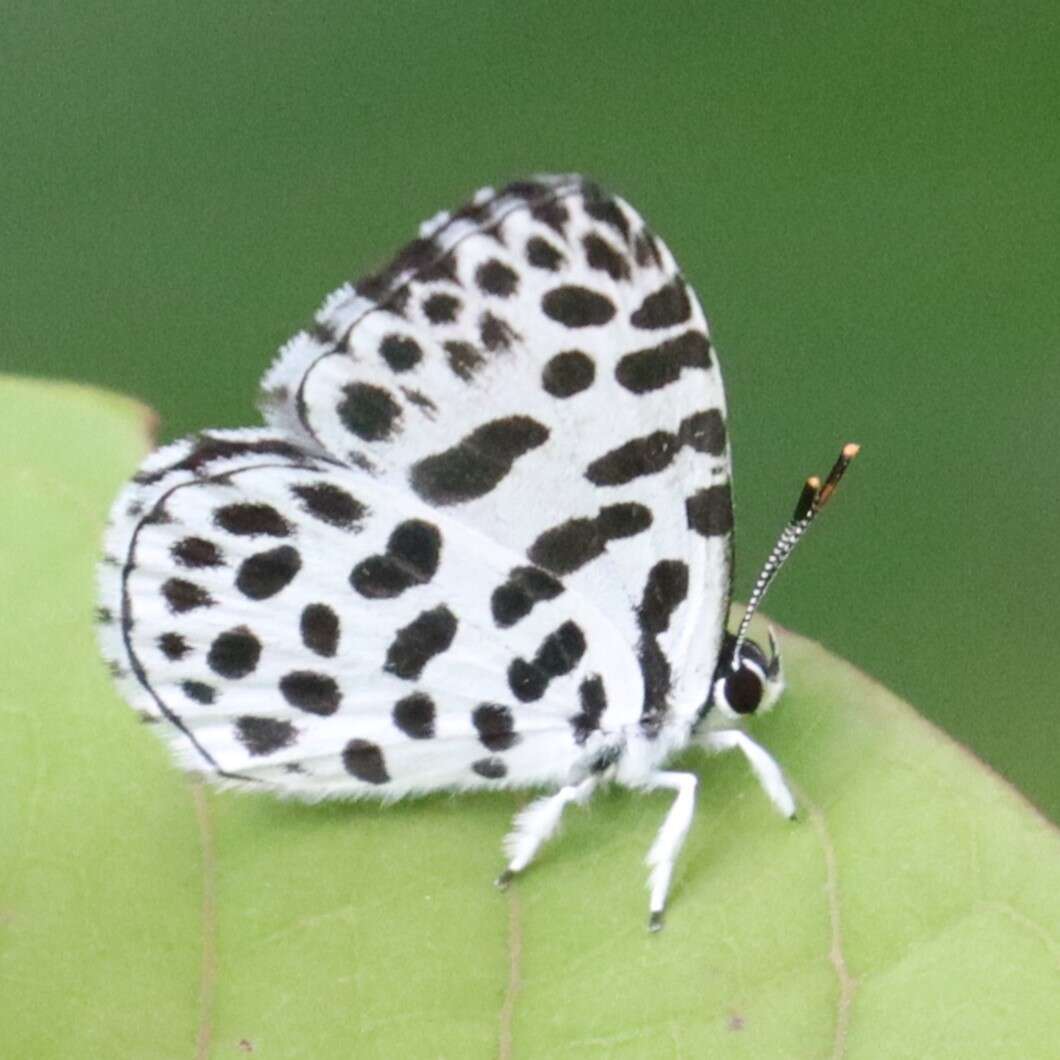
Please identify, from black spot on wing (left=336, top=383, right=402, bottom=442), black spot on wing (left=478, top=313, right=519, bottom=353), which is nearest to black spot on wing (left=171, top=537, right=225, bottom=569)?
black spot on wing (left=336, top=383, right=402, bottom=442)

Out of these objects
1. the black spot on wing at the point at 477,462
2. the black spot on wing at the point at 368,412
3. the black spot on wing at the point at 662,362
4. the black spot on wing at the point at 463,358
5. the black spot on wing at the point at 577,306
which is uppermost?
the black spot on wing at the point at 577,306

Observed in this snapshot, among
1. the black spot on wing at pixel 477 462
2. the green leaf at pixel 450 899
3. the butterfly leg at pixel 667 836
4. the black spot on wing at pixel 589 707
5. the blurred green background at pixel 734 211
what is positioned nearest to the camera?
the green leaf at pixel 450 899

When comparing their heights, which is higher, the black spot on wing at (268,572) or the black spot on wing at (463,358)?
the black spot on wing at (463,358)

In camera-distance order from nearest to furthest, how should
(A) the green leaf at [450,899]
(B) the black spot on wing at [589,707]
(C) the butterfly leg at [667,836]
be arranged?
(A) the green leaf at [450,899], (C) the butterfly leg at [667,836], (B) the black spot on wing at [589,707]

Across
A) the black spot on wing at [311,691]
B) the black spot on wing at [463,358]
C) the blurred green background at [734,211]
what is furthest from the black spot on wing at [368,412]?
the blurred green background at [734,211]

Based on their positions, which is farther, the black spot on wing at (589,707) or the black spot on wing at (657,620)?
the black spot on wing at (589,707)

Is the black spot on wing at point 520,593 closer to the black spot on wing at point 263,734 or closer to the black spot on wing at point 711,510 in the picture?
the black spot on wing at point 711,510

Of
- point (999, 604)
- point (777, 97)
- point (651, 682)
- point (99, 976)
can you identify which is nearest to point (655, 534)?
point (651, 682)
